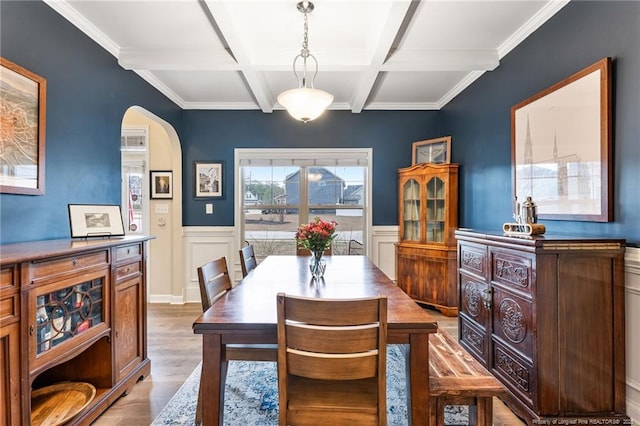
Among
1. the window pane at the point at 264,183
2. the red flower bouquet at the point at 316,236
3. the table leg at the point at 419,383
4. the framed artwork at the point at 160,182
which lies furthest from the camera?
the window pane at the point at 264,183

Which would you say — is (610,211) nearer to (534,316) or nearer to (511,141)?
(534,316)

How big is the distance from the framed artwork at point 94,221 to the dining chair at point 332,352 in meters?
1.78

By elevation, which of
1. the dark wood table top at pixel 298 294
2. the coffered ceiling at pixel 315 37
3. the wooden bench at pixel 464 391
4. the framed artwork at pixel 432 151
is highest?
the coffered ceiling at pixel 315 37

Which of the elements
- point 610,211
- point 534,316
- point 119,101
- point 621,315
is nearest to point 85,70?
point 119,101

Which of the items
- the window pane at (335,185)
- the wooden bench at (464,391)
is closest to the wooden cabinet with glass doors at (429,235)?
the window pane at (335,185)

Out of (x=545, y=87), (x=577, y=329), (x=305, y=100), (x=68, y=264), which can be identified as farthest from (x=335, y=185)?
(x=68, y=264)

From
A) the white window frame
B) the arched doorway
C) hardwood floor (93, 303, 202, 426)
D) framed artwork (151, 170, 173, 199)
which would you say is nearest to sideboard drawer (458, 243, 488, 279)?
the white window frame

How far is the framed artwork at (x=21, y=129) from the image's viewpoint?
176cm

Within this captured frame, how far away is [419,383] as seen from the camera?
1298 millimetres

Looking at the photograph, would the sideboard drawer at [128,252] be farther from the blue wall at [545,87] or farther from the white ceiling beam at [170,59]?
the blue wall at [545,87]

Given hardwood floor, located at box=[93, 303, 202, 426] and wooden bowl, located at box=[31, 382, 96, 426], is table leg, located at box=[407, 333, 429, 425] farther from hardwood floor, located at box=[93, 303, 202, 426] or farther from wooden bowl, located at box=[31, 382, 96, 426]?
wooden bowl, located at box=[31, 382, 96, 426]

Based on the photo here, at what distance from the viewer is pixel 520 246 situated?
1.82m

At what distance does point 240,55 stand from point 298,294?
214cm

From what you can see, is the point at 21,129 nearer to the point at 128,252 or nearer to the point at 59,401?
the point at 128,252
